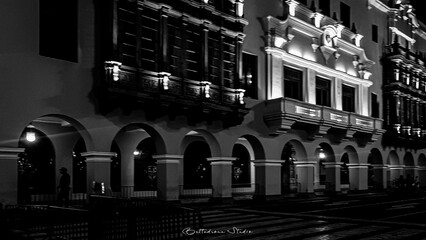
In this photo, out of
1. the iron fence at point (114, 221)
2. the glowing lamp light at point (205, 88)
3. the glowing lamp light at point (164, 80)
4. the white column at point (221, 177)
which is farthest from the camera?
the white column at point (221, 177)

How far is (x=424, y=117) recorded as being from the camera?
4309 centimetres

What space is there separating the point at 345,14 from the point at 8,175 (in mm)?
25743

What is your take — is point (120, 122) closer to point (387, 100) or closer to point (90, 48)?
point (90, 48)

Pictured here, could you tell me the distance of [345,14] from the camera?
33062mm

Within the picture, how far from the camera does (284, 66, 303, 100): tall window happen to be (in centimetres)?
2706

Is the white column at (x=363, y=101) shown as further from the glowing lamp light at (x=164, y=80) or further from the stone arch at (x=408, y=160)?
the glowing lamp light at (x=164, y=80)

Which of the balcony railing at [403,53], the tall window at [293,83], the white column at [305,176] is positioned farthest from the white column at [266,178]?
the balcony railing at [403,53]

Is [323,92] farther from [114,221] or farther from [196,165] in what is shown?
[114,221]

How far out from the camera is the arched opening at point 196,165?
2700cm

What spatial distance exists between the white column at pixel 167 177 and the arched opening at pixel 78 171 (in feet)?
15.0

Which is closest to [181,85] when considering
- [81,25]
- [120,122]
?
[120,122]

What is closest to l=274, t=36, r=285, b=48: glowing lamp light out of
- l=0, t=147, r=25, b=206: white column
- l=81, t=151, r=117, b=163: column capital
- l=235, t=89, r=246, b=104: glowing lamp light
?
l=235, t=89, r=246, b=104: glowing lamp light

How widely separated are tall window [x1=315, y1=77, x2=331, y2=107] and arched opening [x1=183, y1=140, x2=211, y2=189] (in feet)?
25.9

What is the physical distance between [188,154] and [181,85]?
8.21 metres
